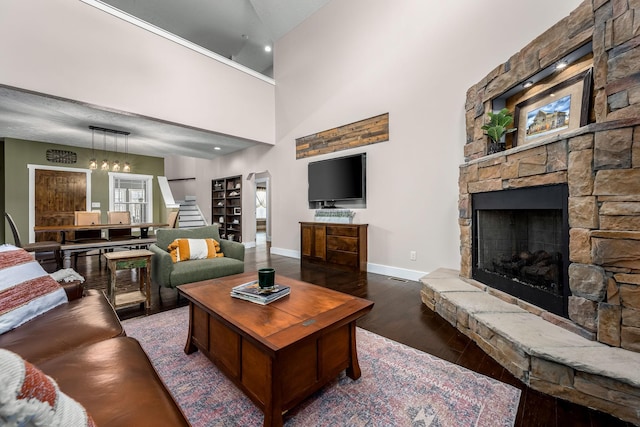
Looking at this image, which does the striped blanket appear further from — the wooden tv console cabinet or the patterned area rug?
the wooden tv console cabinet

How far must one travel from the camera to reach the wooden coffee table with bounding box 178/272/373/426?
1.28 metres

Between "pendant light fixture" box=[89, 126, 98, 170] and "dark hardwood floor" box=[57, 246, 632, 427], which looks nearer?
"dark hardwood floor" box=[57, 246, 632, 427]

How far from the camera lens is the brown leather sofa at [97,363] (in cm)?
89

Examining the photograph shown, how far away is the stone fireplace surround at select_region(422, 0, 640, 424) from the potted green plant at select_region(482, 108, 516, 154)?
623mm

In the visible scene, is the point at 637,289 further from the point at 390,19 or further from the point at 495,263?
the point at 390,19

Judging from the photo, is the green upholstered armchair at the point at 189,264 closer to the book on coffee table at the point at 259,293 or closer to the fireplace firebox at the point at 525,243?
the book on coffee table at the point at 259,293

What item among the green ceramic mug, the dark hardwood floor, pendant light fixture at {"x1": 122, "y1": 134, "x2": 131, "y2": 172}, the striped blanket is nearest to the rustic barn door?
pendant light fixture at {"x1": 122, "y1": 134, "x2": 131, "y2": 172}

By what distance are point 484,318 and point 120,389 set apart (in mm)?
2258

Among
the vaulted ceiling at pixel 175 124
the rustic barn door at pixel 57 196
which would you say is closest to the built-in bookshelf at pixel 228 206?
the vaulted ceiling at pixel 175 124

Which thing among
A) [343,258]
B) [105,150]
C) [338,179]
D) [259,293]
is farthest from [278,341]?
[105,150]

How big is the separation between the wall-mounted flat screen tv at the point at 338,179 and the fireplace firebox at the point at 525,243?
205cm

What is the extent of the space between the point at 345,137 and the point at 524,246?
10.8 ft

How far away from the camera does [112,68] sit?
157 inches

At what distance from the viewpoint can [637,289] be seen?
1.59 meters
